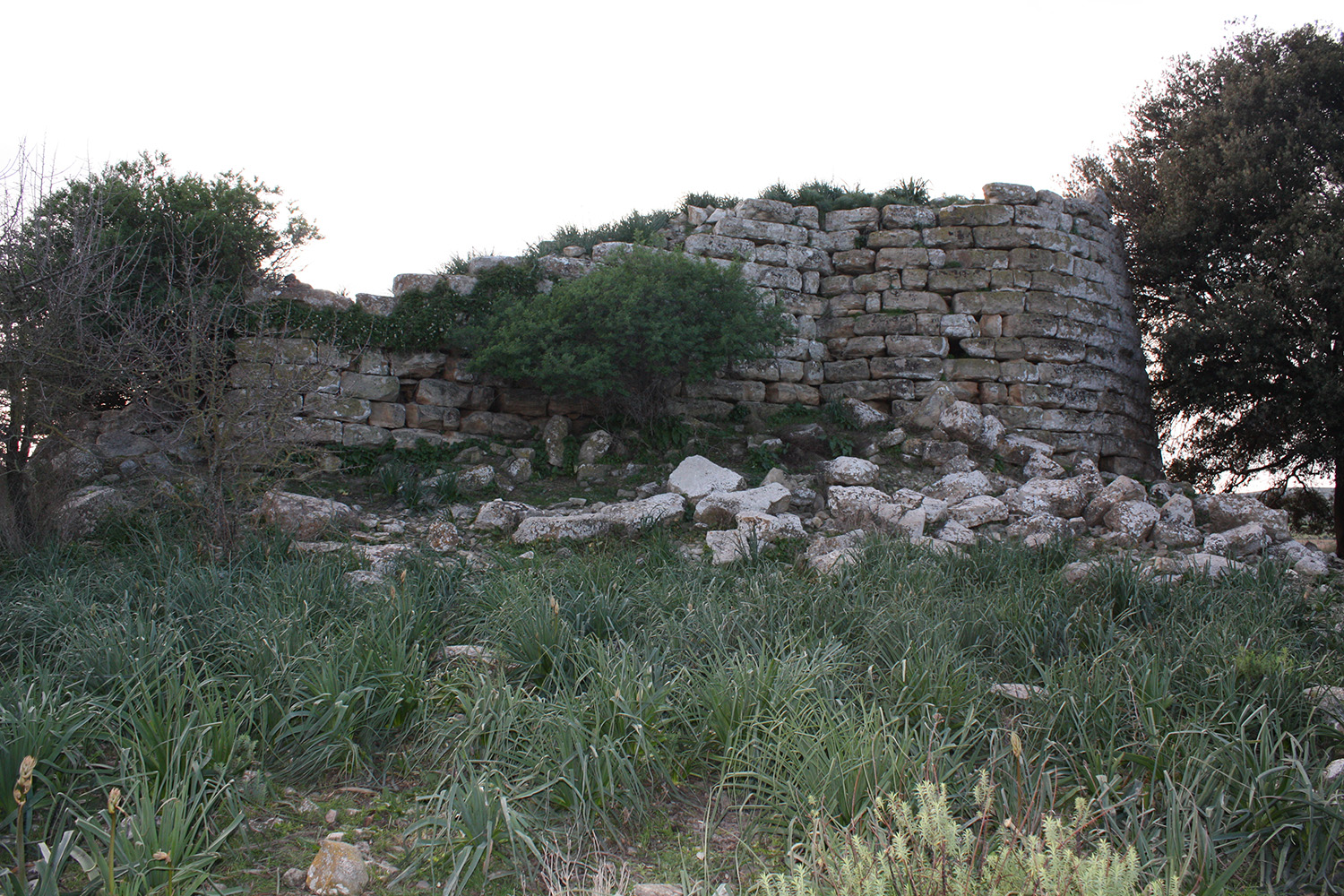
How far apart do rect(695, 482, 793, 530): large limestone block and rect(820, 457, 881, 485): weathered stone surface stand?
850 millimetres

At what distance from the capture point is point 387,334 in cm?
964

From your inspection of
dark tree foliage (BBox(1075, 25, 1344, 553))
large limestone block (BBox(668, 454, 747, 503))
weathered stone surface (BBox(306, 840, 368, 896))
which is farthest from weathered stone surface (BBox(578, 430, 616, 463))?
dark tree foliage (BBox(1075, 25, 1344, 553))

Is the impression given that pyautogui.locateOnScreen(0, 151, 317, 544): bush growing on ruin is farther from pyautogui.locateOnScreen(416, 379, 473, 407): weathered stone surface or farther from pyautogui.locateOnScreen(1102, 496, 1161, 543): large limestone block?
pyautogui.locateOnScreen(1102, 496, 1161, 543): large limestone block

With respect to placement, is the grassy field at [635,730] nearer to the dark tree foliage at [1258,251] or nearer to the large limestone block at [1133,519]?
the large limestone block at [1133,519]

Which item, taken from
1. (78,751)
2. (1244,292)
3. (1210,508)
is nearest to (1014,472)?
(1210,508)

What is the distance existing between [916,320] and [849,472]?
2947 mm

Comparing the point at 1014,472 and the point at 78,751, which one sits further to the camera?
the point at 1014,472

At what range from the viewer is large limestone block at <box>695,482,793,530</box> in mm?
7766

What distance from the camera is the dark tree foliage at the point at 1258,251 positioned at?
9.80m

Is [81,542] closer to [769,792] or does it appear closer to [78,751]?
[78,751]

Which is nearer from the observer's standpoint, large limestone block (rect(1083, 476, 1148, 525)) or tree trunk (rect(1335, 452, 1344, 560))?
large limestone block (rect(1083, 476, 1148, 525))

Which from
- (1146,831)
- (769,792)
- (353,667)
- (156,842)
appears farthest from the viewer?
(353,667)

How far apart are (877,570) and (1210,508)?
519 centimetres

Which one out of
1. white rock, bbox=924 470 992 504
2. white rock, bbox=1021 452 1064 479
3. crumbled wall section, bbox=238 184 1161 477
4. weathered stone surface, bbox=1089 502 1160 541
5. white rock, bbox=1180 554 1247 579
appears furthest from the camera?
crumbled wall section, bbox=238 184 1161 477
